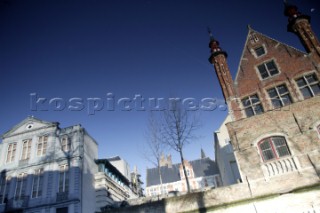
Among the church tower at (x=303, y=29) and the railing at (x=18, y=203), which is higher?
the church tower at (x=303, y=29)

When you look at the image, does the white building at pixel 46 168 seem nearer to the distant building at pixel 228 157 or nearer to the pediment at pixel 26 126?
the pediment at pixel 26 126

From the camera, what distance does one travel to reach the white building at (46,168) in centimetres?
2209

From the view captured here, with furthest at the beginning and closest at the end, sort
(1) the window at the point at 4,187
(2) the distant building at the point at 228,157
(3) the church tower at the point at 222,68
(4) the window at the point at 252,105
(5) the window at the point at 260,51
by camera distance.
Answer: (2) the distant building at the point at 228,157 → (1) the window at the point at 4,187 → (5) the window at the point at 260,51 → (3) the church tower at the point at 222,68 → (4) the window at the point at 252,105

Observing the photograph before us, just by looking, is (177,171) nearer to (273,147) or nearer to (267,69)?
(267,69)

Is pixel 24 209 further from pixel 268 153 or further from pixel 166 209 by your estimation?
pixel 268 153

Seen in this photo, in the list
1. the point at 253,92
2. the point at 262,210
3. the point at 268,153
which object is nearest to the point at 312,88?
the point at 253,92

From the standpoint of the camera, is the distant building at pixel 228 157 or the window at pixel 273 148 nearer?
the window at pixel 273 148

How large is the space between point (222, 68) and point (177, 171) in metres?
36.9

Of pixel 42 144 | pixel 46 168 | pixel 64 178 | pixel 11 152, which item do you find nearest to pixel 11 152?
pixel 11 152

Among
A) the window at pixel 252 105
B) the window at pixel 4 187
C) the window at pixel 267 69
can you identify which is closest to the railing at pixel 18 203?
the window at pixel 4 187

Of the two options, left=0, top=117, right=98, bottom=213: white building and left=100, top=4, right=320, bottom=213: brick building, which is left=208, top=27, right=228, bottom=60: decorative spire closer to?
left=100, top=4, right=320, bottom=213: brick building

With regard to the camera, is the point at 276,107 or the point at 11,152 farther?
the point at 11,152

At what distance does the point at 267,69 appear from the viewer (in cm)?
1962

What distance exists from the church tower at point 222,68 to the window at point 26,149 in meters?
22.3
